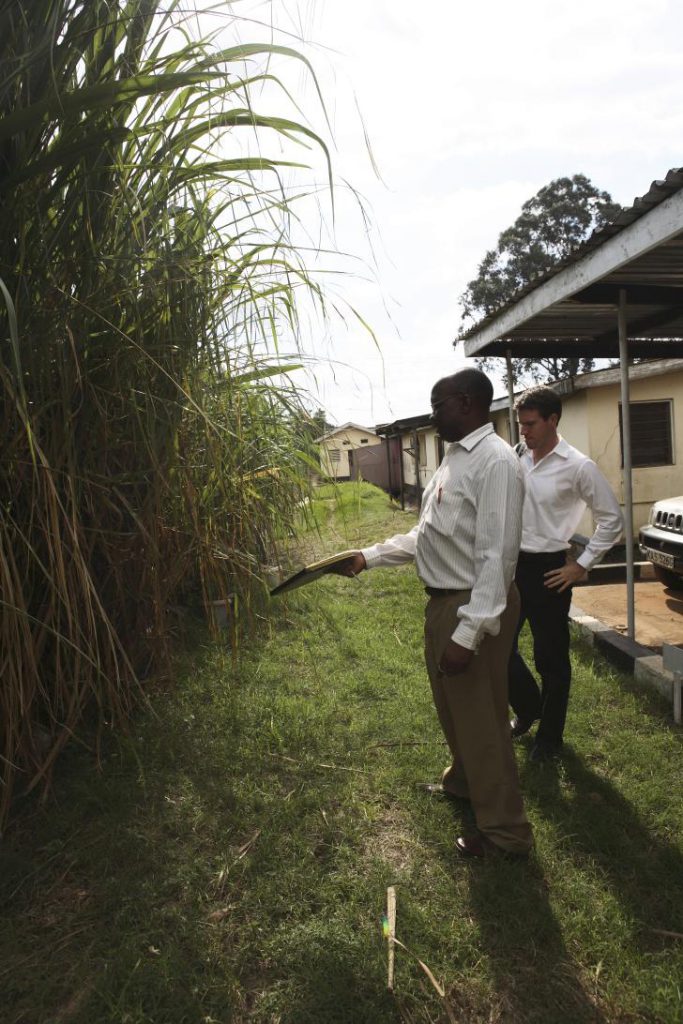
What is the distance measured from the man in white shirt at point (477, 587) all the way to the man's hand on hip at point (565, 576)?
65 cm

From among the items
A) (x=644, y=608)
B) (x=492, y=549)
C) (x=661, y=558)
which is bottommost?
(x=644, y=608)

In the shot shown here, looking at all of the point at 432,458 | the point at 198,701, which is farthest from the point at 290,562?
the point at 432,458

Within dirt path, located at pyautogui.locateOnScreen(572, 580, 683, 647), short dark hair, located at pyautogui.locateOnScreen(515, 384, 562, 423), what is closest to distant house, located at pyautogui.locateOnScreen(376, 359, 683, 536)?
dirt path, located at pyautogui.locateOnScreen(572, 580, 683, 647)

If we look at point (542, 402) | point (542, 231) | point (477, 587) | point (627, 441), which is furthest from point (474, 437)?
point (542, 231)

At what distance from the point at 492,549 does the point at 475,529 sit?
0.12 metres

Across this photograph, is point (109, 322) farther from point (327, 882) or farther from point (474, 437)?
point (327, 882)

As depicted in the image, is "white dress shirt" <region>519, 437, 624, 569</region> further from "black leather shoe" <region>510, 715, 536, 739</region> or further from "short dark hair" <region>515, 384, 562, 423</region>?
"black leather shoe" <region>510, 715, 536, 739</region>

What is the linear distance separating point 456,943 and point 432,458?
1706cm

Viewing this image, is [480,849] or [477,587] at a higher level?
[477,587]

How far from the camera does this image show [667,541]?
631cm

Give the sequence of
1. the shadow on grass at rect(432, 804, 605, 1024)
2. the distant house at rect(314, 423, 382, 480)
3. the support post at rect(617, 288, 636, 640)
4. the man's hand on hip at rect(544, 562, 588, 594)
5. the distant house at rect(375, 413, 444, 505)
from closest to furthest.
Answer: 1. the shadow on grass at rect(432, 804, 605, 1024)
2. the distant house at rect(314, 423, 382, 480)
3. the man's hand on hip at rect(544, 562, 588, 594)
4. the support post at rect(617, 288, 636, 640)
5. the distant house at rect(375, 413, 444, 505)

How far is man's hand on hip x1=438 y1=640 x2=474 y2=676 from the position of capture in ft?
7.39

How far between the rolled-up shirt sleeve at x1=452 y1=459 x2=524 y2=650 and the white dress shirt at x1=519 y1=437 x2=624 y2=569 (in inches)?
38.3

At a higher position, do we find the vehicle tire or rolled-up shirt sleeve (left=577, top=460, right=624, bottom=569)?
rolled-up shirt sleeve (left=577, top=460, right=624, bottom=569)
